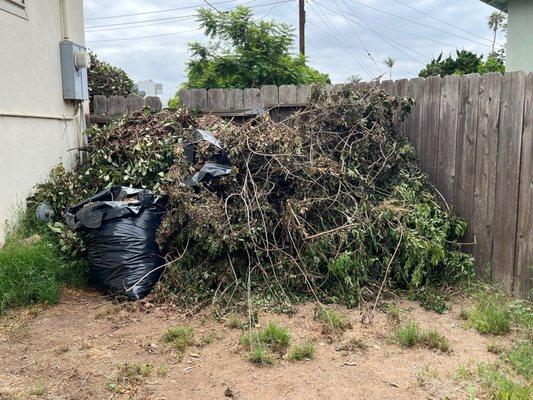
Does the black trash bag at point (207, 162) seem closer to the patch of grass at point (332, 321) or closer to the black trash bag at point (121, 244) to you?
the black trash bag at point (121, 244)

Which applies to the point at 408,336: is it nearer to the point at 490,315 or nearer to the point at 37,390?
the point at 490,315

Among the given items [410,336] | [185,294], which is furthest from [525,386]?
[185,294]

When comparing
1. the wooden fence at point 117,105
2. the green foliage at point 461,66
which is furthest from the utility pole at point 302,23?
the wooden fence at point 117,105

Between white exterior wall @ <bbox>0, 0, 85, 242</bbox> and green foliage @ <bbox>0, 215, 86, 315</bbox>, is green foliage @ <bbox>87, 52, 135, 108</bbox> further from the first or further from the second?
green foliage @ <bbox>0, 215, 86, 315</bbox>

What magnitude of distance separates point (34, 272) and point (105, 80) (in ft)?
15.9

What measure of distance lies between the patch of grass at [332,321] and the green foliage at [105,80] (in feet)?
19.8

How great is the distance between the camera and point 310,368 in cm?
313

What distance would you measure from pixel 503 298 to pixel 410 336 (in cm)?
130

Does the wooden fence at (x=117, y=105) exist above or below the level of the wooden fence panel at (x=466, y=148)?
above

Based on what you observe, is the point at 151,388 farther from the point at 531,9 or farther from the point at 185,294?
the point at 531,9

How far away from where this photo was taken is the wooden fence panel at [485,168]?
4297 mm

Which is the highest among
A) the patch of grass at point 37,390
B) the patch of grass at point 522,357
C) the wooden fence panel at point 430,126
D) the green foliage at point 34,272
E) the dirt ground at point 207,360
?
the wooden fence panel at point 430,126

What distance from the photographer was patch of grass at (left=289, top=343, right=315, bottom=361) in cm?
323

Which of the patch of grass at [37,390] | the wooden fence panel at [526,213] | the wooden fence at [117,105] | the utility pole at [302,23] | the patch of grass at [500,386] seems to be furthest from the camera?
the utility pole at [302,23]
